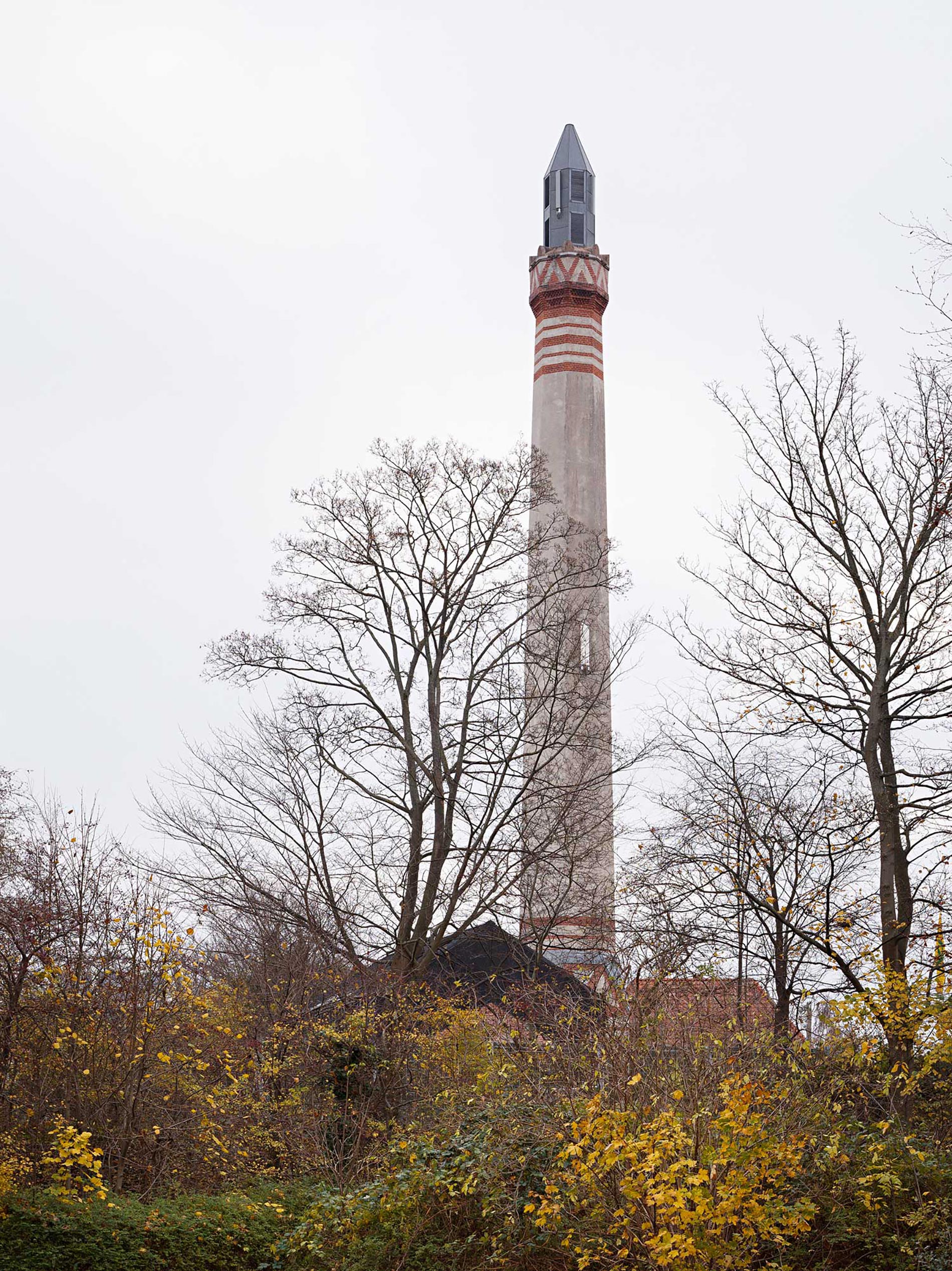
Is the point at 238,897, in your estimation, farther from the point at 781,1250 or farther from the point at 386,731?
the point at 781,1250

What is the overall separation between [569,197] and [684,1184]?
27579 mm

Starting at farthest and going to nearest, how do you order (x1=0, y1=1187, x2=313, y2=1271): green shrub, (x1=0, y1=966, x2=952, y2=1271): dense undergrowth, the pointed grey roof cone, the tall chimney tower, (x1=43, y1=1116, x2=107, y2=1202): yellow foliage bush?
the pointed grey roof cone, the tall chimney tower, (x1=0, y1=1187, x2=313, y2=1271): green shrub, (x1=43, y1=1116, x2=107, y2=1202): yellow foliage bush, (x1=0, y1=966, x2=952, y2=1271): dense undergrowth

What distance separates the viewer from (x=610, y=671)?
19234 mm

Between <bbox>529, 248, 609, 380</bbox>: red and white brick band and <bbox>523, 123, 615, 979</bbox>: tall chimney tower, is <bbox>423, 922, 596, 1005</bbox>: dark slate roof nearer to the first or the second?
<bbox>523, 123, 615, 979</bbox>: tall chimney tower

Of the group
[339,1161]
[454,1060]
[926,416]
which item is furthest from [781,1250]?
[926,416]

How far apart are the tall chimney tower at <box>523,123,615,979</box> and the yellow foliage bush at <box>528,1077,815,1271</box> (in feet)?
32.8

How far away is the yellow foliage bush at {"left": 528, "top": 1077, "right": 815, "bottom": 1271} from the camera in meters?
6.91

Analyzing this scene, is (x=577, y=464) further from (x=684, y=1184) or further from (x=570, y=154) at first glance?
(x=684, y=1184)

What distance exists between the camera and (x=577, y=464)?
28516 mm

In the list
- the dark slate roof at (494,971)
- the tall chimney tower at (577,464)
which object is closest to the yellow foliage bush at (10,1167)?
the dark slate roof at (494,971)

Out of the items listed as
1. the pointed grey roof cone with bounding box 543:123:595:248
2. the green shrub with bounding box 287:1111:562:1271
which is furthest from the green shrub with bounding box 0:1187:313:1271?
the pointed grey roof cone with bounding box 543:123:595:248

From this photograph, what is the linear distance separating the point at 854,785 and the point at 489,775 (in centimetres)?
548

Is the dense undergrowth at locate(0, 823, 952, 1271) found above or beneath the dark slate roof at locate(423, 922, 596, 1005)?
beneath

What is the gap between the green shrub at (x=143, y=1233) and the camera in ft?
30.5
